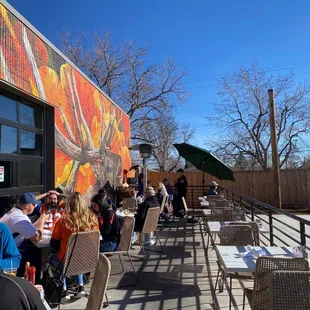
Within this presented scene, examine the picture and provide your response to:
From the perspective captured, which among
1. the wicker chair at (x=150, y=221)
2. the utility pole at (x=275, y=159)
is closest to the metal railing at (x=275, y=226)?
the wicker chair at (x=150, y=221)

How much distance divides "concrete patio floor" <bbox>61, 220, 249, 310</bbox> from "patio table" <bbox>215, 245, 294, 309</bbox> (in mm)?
747

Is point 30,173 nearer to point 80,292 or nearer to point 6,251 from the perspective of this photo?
point 80,292

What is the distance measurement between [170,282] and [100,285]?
8.74ft

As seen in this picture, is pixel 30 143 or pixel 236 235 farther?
pixel 30 143

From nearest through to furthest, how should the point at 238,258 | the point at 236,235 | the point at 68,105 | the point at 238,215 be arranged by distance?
the point at 238,258 → the point at 236,235 → the point at 238,215 → the point at 68,105

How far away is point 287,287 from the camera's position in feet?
7.38

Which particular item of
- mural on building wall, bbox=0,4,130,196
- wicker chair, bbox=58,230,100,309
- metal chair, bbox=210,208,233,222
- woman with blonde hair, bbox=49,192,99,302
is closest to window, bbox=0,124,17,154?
mural on building wall, bbox=0,4,130,196

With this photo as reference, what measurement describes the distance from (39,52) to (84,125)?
2.79 meters

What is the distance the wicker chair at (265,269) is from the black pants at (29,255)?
2.80 m

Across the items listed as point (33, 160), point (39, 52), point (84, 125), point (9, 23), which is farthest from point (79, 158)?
point (9, 23)

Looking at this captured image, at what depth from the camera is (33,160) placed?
6188 millimetres

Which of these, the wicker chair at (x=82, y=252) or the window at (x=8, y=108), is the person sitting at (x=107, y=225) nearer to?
the wicker chair at (x=82, y=252)

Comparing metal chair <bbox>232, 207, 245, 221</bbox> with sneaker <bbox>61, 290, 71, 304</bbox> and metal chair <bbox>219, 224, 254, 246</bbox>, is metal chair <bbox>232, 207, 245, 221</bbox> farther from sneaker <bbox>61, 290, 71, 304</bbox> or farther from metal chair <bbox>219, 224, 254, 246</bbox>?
sneaker <bbox>61, 290, 71, 304</bbox>

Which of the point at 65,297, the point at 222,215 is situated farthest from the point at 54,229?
the point at 222,215
